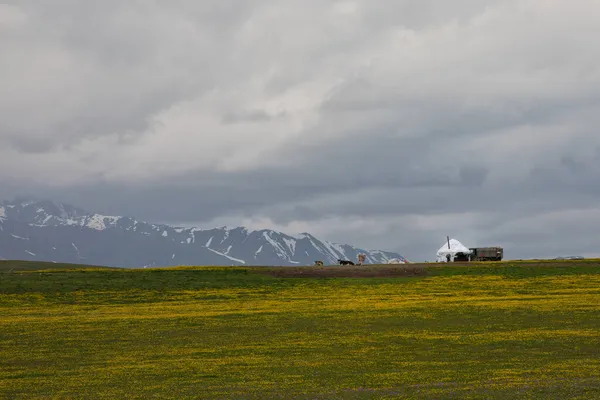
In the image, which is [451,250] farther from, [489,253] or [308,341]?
[308,341]

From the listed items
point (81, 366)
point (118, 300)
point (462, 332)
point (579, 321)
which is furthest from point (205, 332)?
point (118, 300)

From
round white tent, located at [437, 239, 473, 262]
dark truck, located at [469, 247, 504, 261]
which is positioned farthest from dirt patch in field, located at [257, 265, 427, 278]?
round white tent, located at [437, 239, 473, 262]

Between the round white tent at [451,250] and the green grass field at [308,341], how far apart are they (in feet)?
225

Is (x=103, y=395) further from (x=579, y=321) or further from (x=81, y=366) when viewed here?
(x=579, y=321)

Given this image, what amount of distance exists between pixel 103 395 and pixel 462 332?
24212 mm

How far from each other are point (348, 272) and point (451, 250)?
62770mm

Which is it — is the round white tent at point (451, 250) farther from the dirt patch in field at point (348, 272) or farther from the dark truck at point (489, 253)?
the dirt patch in field at point (348, 272)

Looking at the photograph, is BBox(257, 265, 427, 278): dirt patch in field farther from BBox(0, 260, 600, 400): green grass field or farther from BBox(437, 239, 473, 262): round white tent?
BBox(437, 239, 473, 262): round white tent

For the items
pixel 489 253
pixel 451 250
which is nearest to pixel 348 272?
pixel 489 253

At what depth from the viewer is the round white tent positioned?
158 m

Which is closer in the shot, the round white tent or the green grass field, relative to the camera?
the green grass field

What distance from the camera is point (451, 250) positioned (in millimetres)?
161375

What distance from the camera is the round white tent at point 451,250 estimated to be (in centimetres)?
15800

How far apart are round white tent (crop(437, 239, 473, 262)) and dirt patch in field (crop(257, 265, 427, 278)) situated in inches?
1972
